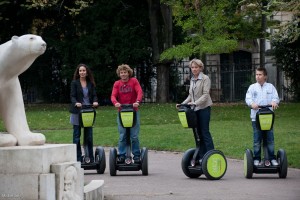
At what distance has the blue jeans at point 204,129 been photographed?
621 inches

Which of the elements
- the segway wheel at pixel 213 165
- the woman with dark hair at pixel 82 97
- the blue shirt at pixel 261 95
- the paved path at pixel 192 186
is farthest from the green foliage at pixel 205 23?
the segway wheel at pixel 213 165

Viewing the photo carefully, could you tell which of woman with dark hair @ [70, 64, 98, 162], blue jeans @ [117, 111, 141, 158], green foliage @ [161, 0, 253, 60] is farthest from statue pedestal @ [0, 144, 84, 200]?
green foliage @ [161, 0, 253, 60]

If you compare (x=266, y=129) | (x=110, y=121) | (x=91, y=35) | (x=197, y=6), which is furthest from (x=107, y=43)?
(x=266, y=129)

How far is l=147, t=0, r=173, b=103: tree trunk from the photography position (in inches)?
1615

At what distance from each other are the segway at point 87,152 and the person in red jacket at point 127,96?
340 mm

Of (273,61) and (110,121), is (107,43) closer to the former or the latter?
(273,61)

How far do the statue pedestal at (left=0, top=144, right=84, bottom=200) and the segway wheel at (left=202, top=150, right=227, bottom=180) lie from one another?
4.99m

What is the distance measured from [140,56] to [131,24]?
5.46 ft

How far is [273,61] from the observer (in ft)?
151

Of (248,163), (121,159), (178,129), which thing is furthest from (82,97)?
(178,129)

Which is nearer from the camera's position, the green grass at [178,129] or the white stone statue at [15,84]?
the white stone statue at [15,84]

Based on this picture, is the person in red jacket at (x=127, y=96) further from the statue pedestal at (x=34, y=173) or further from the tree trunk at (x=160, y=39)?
the tree trunk at (x=160, y=39)

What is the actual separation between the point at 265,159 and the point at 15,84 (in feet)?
19.1

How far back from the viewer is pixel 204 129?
15.8 meters
